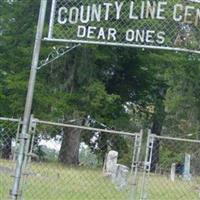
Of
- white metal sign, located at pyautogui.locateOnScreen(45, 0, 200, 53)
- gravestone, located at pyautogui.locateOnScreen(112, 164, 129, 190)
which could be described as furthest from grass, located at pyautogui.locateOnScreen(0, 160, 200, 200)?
white metal sign, located at pyautogui.locateOnScreen(45, 0, 200, 53)

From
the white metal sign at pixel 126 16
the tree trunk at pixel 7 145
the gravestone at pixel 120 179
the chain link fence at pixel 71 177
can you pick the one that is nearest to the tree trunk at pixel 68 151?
the chain link fence at pixel 71 177

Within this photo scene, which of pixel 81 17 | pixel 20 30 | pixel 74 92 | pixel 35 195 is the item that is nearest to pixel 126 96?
pixel 74 92

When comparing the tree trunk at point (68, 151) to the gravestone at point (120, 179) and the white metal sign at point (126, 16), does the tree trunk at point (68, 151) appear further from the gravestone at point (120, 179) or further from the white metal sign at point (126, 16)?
the white metal sign at point (126, 16)

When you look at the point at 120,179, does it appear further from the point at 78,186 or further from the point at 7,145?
the point at 7,145

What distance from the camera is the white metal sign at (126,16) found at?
8.53 metres

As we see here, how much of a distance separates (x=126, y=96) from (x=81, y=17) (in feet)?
85.8

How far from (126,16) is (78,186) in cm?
453

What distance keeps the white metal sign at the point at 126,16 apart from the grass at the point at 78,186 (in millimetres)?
2252

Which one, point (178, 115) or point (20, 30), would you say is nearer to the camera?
point (20, 30)

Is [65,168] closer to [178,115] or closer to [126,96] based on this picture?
[126,96]

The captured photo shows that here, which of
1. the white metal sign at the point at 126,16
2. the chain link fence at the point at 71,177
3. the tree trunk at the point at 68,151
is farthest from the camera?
the tree trunk at the point at 68,151

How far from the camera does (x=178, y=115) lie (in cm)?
4312

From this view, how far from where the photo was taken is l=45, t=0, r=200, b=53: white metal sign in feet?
28.0

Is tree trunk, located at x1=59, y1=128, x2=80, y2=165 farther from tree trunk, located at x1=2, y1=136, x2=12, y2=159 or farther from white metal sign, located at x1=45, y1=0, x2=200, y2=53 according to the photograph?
white metal sign, located at x1=45, y1=0, x2=200, y2=53
